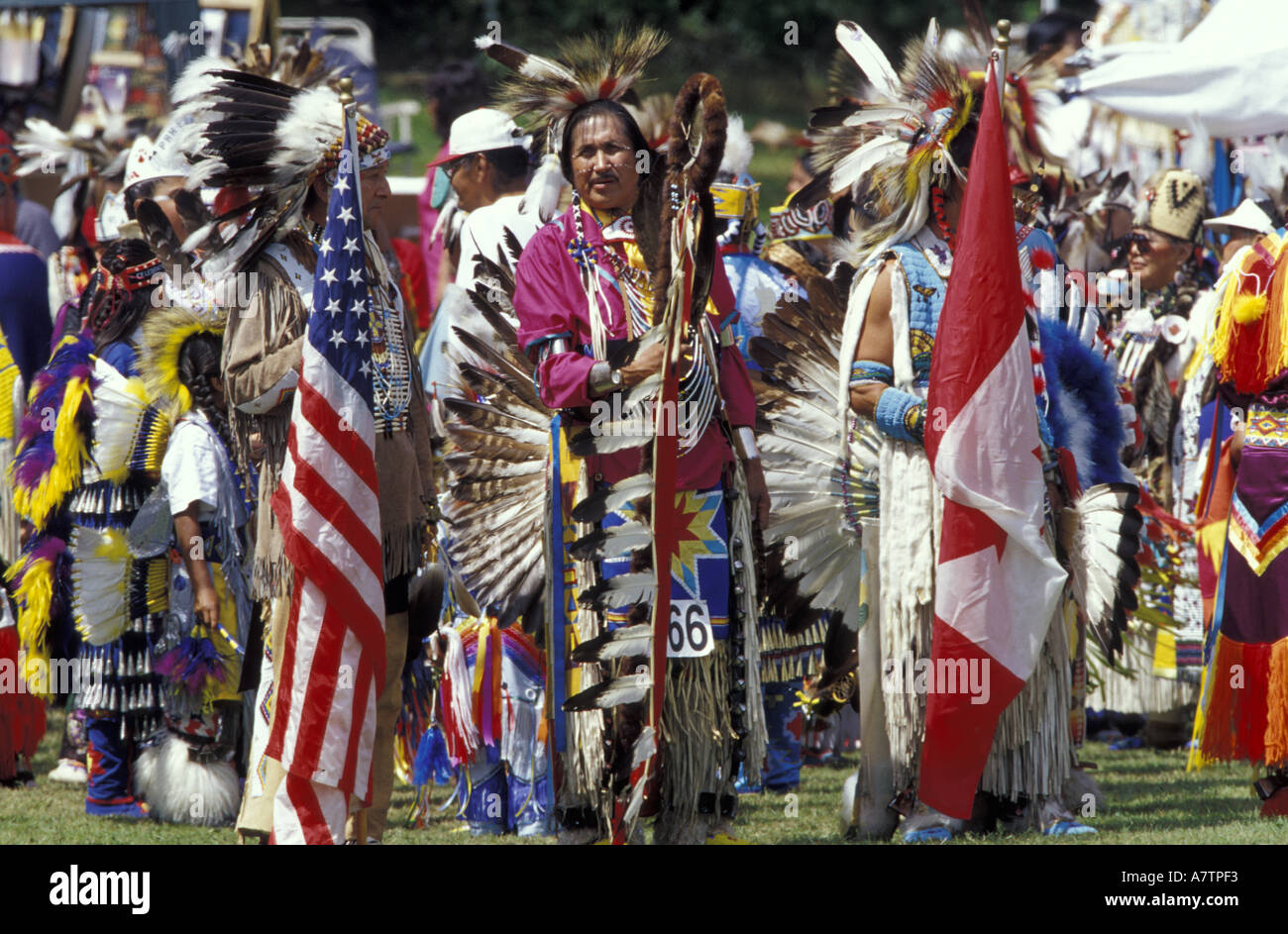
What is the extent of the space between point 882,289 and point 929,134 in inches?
18.0

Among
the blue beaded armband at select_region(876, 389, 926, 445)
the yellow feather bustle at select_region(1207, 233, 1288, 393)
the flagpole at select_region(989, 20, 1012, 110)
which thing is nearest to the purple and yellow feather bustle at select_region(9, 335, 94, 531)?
the blue beaded armband at select_region(876, 389, 926, 445)

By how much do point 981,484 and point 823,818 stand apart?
56.7 inches

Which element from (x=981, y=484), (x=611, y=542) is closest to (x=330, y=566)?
(x=611, y=542)

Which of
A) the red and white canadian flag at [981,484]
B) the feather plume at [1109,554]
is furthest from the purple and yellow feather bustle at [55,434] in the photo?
the feather plume at [1109,554]

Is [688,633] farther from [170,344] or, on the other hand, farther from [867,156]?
[170,344]

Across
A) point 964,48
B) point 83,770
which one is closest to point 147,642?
point 83,770

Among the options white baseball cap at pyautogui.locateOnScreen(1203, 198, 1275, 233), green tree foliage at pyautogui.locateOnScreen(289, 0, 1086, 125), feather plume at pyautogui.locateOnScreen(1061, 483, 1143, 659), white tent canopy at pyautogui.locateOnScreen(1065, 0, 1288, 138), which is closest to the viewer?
feather plume at pyautogui.locateOnScreen(1061, 483, 1143, 659)

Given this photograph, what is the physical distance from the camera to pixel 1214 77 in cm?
716

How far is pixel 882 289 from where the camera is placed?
15.5 feet

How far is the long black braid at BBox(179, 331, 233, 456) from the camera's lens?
17.5 feet

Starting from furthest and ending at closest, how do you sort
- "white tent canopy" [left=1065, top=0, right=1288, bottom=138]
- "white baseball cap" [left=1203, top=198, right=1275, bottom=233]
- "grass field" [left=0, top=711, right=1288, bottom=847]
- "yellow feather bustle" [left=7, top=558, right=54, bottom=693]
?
"white tent canopy" [left=1065, top=0, right=1288, bottom=138] → "white baseball cap" [left=1203, top=198, right=1275, bottom=233] → "yellow feather bustle" [left=7, top=558, right=54, bottom=693] → "grass field" [left=0, top=711, right=1288, bottom=847]

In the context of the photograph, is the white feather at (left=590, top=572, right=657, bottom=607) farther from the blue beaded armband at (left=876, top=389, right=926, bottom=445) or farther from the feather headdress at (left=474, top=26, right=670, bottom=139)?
the feather headdress at (left=474, top=26, right=670, bottom=139)

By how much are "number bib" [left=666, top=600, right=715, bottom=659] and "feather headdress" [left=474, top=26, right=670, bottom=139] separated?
1336 millimetres

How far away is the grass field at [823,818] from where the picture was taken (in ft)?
15.9
